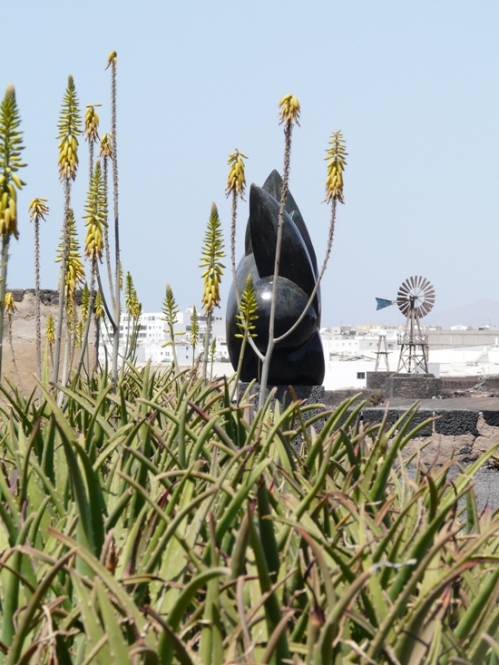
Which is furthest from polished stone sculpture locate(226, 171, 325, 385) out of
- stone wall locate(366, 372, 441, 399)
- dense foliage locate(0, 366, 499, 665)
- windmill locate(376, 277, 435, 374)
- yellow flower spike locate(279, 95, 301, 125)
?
windmill locate(376, 277, 435, 374)

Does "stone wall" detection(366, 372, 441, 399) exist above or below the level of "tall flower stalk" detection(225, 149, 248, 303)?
below

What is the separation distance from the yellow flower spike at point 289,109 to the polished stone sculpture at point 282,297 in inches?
90.6

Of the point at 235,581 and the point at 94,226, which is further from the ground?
the point at 94,226

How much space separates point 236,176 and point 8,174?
248 centimetres

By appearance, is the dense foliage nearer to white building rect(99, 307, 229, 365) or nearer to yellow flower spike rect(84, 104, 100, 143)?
white building rect(99, 307, 229, 365)

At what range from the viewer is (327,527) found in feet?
6.07

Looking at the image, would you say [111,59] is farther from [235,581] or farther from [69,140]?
[235,581]

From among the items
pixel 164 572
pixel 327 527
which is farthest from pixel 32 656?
pixel 327 527

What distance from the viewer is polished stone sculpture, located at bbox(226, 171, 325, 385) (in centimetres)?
737

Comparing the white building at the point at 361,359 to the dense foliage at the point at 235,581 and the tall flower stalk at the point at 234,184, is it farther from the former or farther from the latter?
the dense foliage at the point at 235,581

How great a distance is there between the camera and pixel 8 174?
2666 mm

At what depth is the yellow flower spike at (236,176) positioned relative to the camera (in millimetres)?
5051

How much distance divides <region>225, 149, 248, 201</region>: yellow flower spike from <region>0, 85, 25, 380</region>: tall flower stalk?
2.46 m

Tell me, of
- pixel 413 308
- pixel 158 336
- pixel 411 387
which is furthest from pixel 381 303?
pixel 158 336
